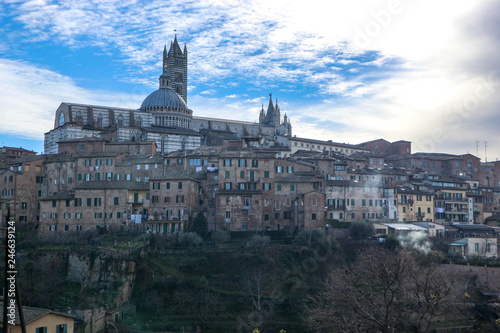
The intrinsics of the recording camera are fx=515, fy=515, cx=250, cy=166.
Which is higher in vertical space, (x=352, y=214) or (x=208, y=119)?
(x=208, y=119)

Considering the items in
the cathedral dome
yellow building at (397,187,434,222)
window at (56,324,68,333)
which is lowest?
window at (56,324,68,333)

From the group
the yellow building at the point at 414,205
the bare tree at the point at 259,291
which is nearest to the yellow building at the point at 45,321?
the bare tree at the point at 259,291

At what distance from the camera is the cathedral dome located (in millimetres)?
Result: 92562

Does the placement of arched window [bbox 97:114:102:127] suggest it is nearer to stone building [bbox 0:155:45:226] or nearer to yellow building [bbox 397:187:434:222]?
stone building [bbox 0:155:45:226]

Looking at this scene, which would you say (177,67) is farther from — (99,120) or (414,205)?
(414,205)

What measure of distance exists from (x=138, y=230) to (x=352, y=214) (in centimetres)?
2413

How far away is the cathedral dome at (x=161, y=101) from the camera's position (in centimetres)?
9256

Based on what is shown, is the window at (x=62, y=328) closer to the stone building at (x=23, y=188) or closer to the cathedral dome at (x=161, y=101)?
the stone building at (x=23, y=188)

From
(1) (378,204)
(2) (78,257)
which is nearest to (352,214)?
(1) (378,204)

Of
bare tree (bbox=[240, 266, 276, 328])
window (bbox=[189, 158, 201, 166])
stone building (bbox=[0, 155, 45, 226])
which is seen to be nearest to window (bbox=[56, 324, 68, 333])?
bare tree (bbox=[240, 266, 276, 328])

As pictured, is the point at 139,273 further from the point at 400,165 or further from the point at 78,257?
the point at 400,165

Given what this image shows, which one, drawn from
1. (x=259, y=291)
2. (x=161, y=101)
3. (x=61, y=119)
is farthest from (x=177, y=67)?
(x=259, y=291)

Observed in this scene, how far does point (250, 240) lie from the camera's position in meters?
49.8

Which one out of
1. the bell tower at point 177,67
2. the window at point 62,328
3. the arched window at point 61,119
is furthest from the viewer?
the bell tower at point 177,67
